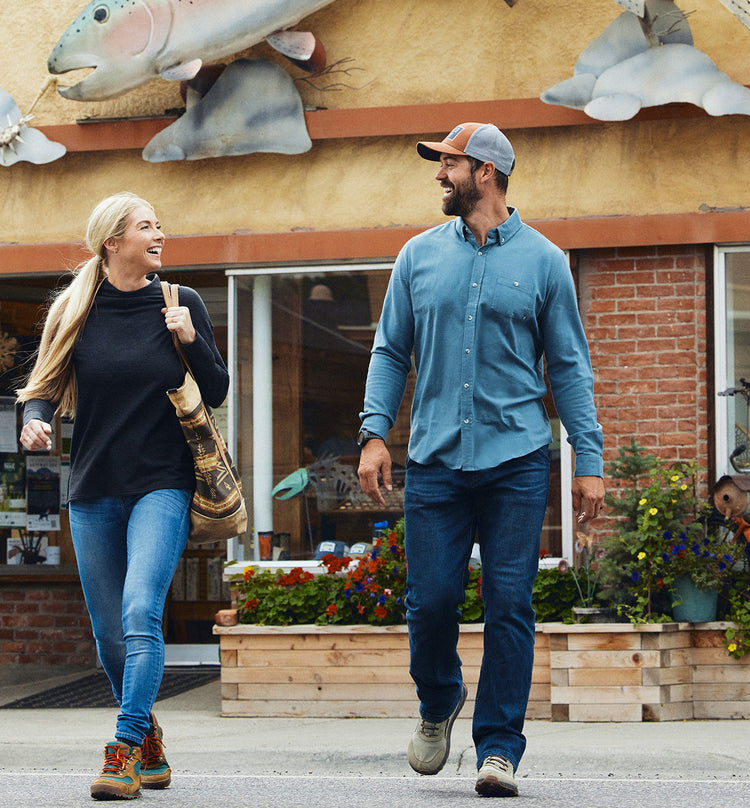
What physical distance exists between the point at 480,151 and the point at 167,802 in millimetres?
2299

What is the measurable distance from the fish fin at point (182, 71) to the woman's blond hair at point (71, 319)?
3451 mm

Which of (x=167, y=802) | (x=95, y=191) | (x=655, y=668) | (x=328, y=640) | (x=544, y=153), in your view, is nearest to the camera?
(x=167, y=802)

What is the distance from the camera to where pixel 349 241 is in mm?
7727

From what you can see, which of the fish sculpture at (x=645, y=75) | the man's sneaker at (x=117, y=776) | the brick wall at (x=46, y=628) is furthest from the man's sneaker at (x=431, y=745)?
the brick wall at (x=46, y=628)

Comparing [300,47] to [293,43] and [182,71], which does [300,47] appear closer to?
[293,43]

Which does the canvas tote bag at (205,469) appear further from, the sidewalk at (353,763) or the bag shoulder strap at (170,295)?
the sidewalk at (353,763)

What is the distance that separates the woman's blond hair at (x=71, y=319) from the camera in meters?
4.28

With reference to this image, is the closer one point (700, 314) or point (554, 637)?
point (554, 637)

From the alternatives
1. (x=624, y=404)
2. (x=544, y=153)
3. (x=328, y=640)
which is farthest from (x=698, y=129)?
(x=328, y=640)

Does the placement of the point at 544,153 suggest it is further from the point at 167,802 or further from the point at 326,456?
the point at 167,802

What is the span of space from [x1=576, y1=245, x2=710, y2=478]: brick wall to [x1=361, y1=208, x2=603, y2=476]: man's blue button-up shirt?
3.30 m

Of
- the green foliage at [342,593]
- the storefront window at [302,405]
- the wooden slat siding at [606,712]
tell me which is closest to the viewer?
the wooden slat siding at [606,712]

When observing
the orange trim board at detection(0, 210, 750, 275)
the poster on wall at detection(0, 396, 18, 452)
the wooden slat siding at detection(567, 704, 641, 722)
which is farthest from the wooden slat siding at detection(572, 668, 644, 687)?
the poster on wall at detection(0, 396, 18, 452)

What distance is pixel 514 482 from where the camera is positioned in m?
4.06
